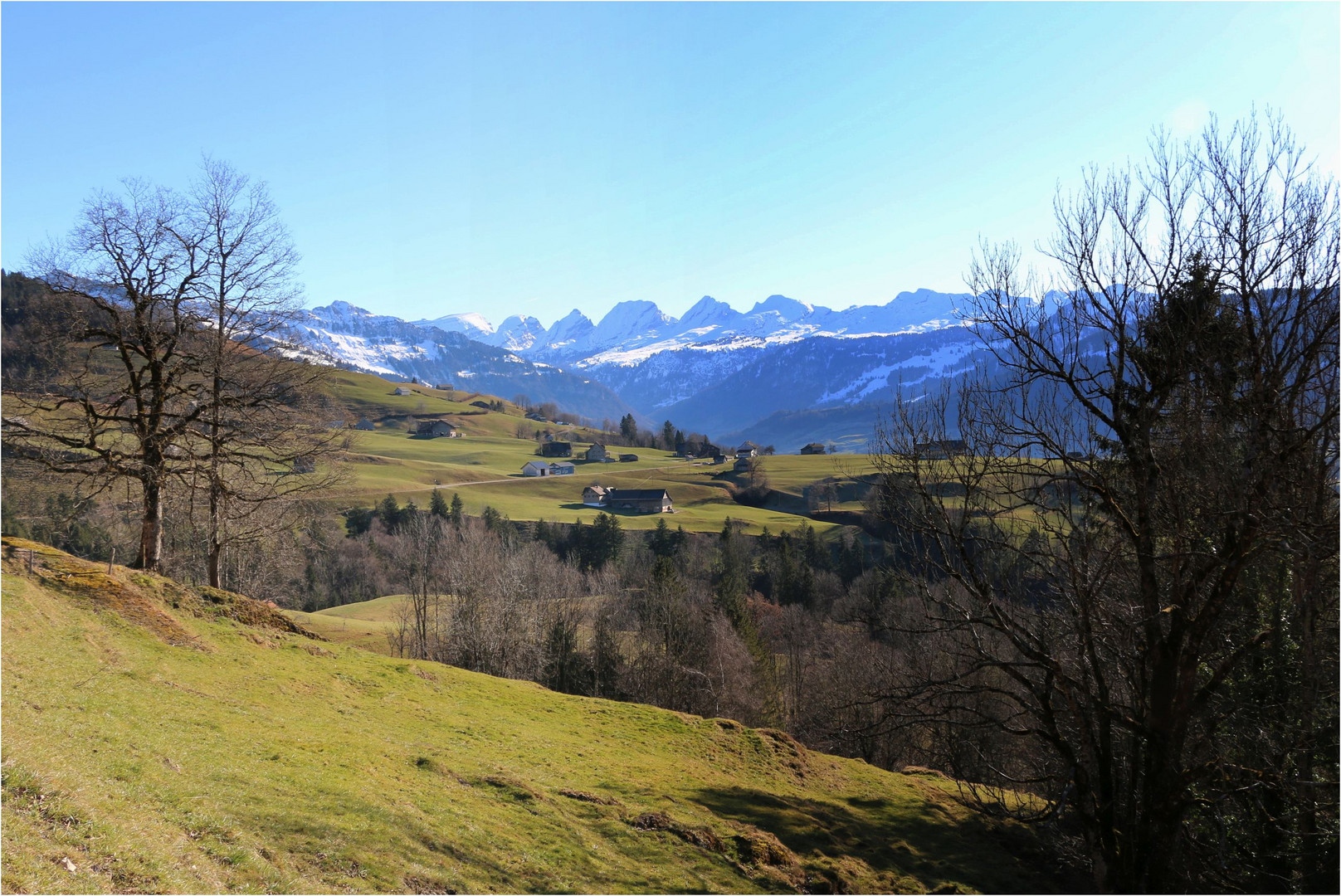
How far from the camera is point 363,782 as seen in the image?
13.7m

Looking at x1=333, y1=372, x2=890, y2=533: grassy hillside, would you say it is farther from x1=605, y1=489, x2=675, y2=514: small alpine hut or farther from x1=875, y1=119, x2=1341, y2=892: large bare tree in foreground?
x1=875, y1=119, x2=1341, y2=892: large bare tree in foreground

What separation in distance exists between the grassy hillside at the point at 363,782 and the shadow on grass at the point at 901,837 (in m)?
0.10

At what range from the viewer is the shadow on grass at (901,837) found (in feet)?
62.7

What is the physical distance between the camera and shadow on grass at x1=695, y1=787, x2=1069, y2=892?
62.7 feet

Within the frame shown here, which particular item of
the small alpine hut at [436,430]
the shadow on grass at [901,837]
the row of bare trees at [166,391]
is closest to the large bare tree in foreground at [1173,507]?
Answer: the shadow on grass at [901,837]

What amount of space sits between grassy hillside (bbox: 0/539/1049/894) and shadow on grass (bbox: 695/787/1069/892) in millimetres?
97

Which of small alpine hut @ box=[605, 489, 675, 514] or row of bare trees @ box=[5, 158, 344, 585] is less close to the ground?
row of bare trees @ box=[5, 158, 344, 585]

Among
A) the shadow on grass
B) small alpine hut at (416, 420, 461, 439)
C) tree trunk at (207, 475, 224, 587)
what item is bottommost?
the shadow on grass

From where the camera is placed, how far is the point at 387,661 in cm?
2758

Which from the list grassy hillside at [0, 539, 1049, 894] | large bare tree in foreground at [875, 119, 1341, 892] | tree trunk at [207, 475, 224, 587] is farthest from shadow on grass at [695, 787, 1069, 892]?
tree trunk at [207, 475, 224, 587]

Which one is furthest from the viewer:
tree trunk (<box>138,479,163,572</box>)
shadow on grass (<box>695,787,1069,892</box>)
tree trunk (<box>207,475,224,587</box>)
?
tree trunk (<box>207,475,224,587</box>)

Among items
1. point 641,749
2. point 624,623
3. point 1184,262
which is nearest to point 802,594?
point 624,623

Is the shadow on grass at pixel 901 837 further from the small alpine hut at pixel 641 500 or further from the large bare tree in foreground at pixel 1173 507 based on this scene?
the small alpine hut at pixel 641 500

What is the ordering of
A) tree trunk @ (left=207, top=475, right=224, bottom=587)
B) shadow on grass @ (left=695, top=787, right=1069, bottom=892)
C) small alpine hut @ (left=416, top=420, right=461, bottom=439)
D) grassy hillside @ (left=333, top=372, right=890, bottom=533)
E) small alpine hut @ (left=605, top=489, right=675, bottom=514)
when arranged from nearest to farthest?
shadow on grass @ (left=695, top=787, right=1069, bottom=892) < tree trunk @ (left=207, top=475, right=224, bottom=587) < grassy hillside @ (left=333, top=372, right=890, bottom=533) < small alpine hut @ (left=605, top=489, right=675, bottom=514) < small alpine hut @ (left=416, top=420, right=461, bottom=439)
